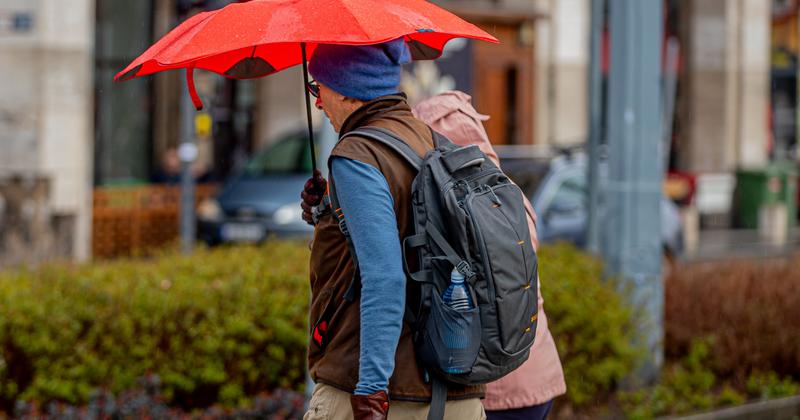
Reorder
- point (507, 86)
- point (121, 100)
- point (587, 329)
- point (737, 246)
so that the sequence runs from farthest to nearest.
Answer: point (507, 86)
point (737, 246)
point (121, 100)
point (587, 329)

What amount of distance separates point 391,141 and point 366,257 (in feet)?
1.04

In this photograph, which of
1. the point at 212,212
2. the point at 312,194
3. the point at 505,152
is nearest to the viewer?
the point at 312,194

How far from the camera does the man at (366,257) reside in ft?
9.20

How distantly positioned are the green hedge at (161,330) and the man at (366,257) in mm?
2442

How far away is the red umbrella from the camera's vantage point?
2.90m

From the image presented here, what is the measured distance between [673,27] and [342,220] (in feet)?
68.9

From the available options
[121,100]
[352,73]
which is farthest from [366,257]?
[121,100]

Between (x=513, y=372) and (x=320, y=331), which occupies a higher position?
(x=320, y=331)

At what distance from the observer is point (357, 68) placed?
9.93ft

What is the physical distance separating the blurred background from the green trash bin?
0.04 meters

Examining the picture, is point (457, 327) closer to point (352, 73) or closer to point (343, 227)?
point (343, 227)

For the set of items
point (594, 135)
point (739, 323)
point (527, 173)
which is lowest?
point (739, 323)

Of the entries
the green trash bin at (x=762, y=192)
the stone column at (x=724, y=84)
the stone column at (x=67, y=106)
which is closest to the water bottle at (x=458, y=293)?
the stone column at (x=67, y=106)

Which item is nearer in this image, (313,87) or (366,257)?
(366,257)
